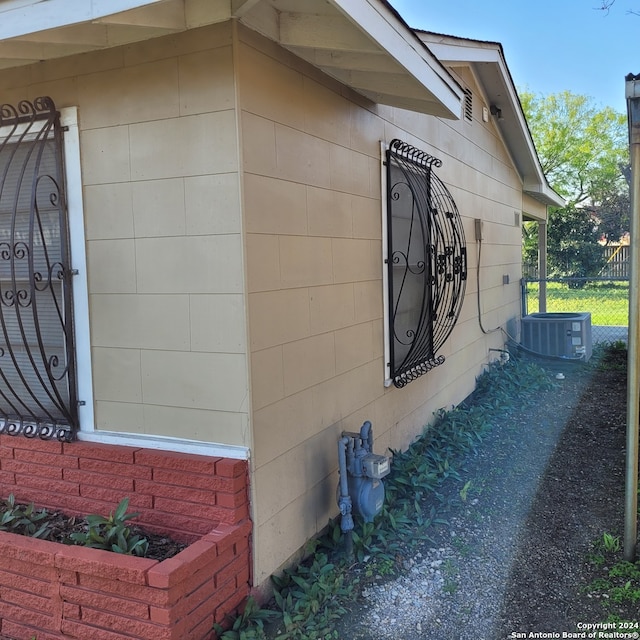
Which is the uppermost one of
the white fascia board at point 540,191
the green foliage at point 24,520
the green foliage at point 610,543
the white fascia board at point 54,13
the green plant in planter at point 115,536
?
the white fascia board at point 540,191

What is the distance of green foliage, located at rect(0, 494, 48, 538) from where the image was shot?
2.60 meters

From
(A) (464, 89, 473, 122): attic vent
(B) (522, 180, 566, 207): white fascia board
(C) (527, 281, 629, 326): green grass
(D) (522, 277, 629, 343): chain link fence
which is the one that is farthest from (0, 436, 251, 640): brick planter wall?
(C) (527, 281, 629, 326): green grass

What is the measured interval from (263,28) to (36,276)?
1.52m

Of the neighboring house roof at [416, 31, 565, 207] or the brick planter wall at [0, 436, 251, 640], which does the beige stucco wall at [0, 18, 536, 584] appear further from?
the neighboring house roof at [416, 31, 565, 207]

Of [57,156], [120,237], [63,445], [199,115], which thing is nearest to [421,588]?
[63,445]

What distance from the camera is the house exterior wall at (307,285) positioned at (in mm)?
2518

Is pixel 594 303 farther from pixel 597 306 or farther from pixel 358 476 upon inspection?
pixel 358 476

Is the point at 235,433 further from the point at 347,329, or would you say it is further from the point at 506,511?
the point at 506,511

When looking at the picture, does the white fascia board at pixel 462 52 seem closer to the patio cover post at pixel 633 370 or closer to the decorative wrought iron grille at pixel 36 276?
the patio cover post at pixel 633 370

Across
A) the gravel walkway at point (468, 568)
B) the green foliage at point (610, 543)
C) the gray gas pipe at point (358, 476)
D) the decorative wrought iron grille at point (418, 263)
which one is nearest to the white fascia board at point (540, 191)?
the decorative wrought iron grille at point (418, 263)

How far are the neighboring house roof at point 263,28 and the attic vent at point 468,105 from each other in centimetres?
298

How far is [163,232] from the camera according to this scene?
2535 millimetres

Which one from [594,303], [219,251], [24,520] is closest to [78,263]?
[219,251]

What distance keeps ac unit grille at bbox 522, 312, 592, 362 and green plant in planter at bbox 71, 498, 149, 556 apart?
6.55 metres
